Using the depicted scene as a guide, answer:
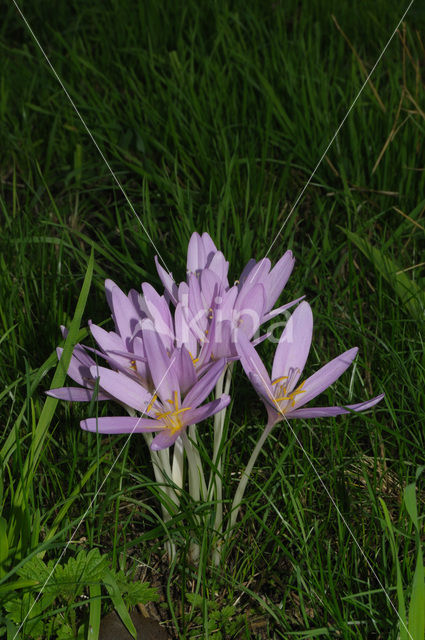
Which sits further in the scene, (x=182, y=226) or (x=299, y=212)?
(x=299, y=212)

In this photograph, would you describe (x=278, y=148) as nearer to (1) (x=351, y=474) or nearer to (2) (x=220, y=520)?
(1) (x=351, y=474)

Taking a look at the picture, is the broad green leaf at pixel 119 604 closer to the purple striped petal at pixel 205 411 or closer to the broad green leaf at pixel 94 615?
the broad green leaf at pixel 94 615

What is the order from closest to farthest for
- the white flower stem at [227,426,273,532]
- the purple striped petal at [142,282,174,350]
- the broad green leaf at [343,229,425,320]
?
the purple striped petal at [142,282,174,350]
the white flower stem at [227,426,273,532]
the broad green leaf at [343,229,425,320]

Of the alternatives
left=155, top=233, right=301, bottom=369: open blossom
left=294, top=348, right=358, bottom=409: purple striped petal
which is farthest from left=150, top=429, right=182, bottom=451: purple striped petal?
left=294, top=348, right=358, bottom=409: purple striped petal

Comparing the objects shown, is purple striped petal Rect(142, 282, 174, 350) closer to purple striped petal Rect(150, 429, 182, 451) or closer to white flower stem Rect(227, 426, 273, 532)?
purple striped petal Rect(150, 429, 182, 451)

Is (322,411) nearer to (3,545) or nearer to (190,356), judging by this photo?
(190,356)

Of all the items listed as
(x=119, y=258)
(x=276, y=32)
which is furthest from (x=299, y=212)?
(x=276, y=32)
